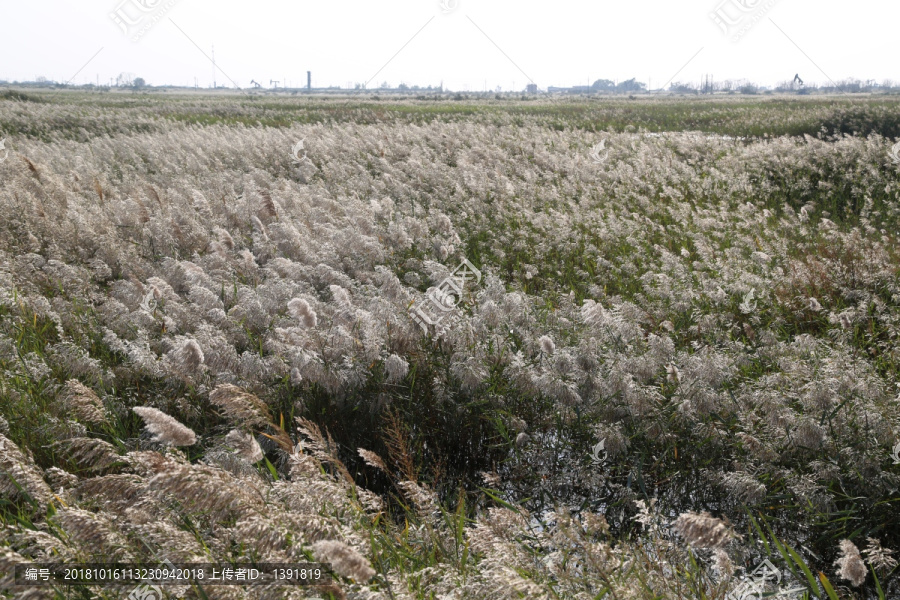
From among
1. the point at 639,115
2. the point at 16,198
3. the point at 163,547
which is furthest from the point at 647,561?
the point at 639,115

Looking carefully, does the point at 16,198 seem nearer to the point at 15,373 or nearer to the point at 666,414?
the point at 15,373

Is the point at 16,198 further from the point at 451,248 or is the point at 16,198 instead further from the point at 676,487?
the point at 676,487

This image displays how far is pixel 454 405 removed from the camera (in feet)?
12.3

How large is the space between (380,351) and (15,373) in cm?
237

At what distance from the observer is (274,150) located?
12.5 metres

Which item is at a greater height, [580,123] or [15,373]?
[580,123]

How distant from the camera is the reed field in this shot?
201 centimetres

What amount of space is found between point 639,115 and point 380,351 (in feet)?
90.8

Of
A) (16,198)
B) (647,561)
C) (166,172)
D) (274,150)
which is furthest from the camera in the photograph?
(274,150)

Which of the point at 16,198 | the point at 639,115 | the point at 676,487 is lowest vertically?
the point at 676,487

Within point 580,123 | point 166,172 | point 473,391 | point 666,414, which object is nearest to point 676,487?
point 666,414

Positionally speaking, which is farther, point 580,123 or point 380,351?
point 580,123

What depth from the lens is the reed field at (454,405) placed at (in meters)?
2.01

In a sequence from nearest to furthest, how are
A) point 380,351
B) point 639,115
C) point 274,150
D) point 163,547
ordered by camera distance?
point 163,547 < point 380,351 < point 274,150 < point 639,115
